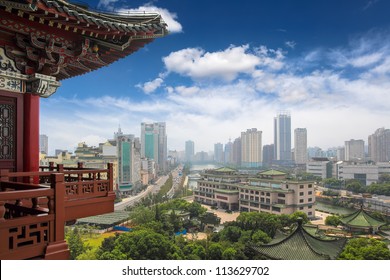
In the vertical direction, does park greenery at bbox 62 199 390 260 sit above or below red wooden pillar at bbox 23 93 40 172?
below

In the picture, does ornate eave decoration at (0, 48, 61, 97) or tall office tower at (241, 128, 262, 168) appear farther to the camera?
tall office tower at (241, 128, 262, 168)

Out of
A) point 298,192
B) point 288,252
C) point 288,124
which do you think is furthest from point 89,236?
point 288,124

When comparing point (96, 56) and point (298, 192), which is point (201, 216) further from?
point (96, 56)

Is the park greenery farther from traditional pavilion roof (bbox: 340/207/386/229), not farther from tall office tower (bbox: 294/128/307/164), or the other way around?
tall office tower (bbox: 294/128/307/164)

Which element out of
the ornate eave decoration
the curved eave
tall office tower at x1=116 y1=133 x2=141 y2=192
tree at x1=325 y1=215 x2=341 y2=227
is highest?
the curved eave

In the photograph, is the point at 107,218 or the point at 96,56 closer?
the point at 96,56

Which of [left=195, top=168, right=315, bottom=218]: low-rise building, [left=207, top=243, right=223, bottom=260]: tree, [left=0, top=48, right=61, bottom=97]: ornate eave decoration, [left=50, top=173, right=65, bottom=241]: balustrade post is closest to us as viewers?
[left=50, top=173, right=65, bottom=241]: balustrade post

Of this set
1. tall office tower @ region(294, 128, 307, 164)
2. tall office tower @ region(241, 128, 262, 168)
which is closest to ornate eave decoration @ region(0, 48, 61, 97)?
tall office tower @ region(241, 128, 262, 168)
